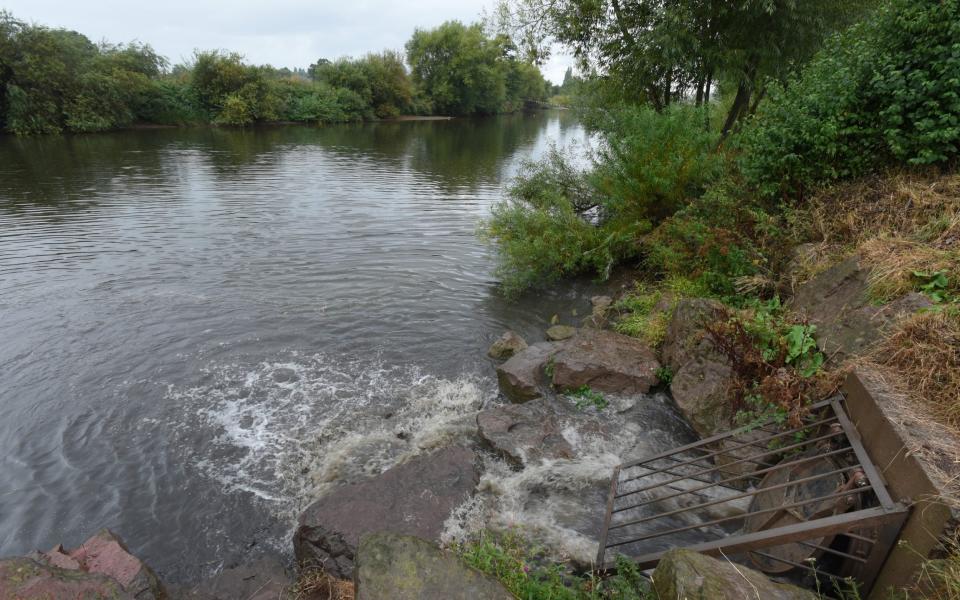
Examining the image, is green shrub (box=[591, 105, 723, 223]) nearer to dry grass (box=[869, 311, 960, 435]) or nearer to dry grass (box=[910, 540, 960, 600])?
dry grass (box=[869, 311, 960, 435])

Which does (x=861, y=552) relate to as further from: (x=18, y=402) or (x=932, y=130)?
(x=18, y=402)

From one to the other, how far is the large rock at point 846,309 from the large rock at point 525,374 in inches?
141

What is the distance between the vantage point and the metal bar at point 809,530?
10.9 ft

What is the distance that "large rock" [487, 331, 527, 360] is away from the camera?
8.91 m

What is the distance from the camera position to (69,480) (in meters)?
6.06

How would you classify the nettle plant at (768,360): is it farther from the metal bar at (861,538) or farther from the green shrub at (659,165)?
the green shrub at (659,165)

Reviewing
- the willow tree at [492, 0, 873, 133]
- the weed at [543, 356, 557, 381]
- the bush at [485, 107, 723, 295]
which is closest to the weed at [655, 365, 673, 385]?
the weed at [543, 356, 557, 381]

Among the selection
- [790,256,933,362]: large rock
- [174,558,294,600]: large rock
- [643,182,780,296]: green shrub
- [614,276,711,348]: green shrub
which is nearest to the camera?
[174,558,294,600]: large rock

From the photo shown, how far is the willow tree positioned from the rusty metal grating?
38.8 ft

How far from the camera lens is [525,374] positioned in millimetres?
7598

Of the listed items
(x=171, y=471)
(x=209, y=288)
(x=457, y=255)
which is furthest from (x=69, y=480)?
(x=457, y=255)

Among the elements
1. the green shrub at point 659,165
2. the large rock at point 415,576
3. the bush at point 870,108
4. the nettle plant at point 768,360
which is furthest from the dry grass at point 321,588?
the green shrub at point 659,165

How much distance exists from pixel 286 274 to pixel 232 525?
810 cm


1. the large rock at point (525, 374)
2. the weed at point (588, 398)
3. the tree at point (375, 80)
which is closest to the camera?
the weed at point (588, 398)
